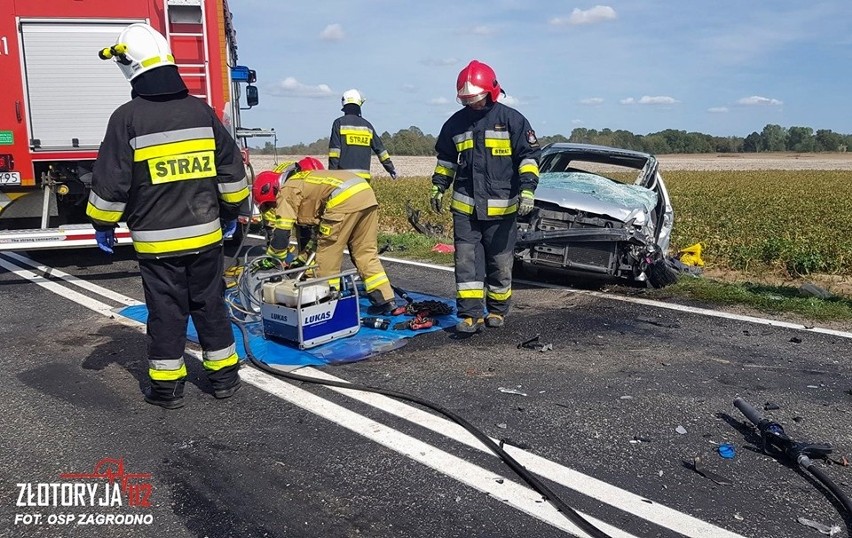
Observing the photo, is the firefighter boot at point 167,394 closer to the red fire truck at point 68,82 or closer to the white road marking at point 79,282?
the white road marking at point 79,282

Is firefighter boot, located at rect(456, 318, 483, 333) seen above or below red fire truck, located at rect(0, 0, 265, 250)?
below

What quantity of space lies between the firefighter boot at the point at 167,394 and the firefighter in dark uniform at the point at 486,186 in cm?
228

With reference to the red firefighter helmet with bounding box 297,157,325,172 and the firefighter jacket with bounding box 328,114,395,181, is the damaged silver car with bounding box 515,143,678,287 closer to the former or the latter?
the red firefighter helmet with bounding box 297,157,325,172

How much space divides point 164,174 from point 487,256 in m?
A: 2.91

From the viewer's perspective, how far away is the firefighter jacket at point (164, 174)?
3.90 meters

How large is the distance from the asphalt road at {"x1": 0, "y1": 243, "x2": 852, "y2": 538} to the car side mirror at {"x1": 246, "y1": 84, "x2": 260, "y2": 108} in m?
6.53

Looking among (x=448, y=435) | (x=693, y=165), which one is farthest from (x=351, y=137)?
(x=693, y=165)

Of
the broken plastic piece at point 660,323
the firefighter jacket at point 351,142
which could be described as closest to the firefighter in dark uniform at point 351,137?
the firefighter jacket at point 351,142

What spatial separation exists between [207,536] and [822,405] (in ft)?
11.5

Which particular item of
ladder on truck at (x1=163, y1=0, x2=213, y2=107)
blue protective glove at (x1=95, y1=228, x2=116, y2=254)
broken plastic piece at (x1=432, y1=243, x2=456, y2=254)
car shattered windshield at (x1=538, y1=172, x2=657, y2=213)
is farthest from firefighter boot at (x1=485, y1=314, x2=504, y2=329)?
ladder on truck at (x1=163, y1=0, x2=213, y2=107)

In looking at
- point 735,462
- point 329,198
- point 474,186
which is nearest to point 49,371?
point 329,198

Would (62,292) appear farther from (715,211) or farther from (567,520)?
(715,211)

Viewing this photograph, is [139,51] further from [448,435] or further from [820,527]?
[820,527]

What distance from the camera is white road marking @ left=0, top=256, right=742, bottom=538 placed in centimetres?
287
